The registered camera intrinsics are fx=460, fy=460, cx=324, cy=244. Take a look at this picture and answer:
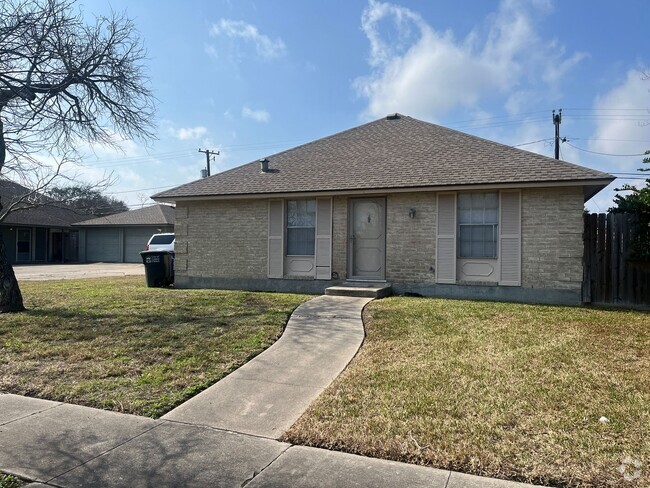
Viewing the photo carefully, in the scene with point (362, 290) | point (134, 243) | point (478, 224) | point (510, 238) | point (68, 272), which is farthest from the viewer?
point (134, 243)

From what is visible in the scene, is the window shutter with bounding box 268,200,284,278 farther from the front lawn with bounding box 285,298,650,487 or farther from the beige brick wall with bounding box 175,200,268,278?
the front lawn with bounding box 285,298,650,487

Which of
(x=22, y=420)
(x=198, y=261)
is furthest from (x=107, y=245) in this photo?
(x=22, y=420)

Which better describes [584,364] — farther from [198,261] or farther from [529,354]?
[198,261]

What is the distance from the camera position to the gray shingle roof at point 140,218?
31562 mm

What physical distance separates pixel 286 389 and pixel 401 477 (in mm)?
1983

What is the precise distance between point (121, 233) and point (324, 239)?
25.3 meters

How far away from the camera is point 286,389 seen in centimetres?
484

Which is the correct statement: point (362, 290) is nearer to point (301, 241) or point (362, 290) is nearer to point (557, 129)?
point (301, 241)

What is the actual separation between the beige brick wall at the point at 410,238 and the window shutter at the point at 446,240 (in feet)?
0.44

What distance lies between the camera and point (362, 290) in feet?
35.4

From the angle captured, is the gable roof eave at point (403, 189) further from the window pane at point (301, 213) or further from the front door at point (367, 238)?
the front door at point (367, 238)

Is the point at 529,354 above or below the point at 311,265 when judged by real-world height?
below

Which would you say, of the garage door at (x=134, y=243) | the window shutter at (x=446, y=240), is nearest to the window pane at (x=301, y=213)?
the window shutter at (x=446, y=240)

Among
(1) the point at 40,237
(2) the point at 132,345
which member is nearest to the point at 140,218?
(1) the point at 40,237
